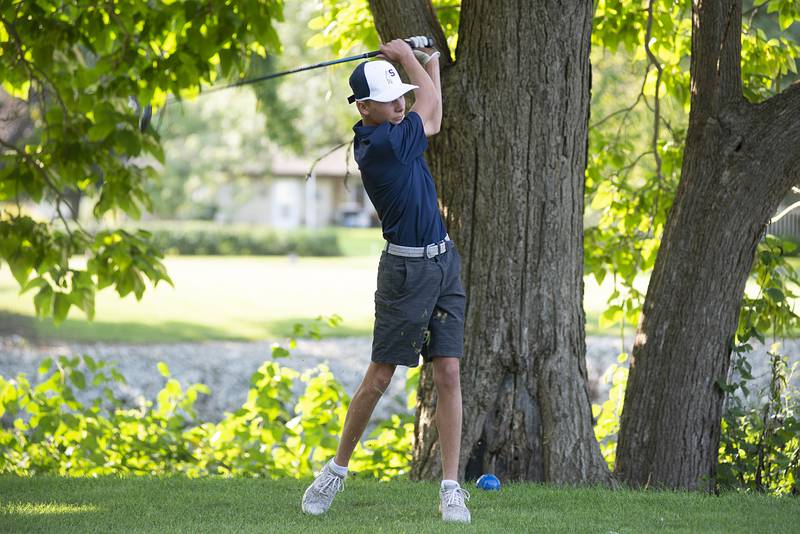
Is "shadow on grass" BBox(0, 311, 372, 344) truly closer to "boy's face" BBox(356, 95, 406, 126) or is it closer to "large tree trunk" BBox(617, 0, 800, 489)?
"large tree trunk" BBox(617, 0, 800, 489)

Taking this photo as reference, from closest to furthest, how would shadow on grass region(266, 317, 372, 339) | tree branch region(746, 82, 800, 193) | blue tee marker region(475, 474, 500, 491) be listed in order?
blue tee marker region(475, 474, 500, 491) < tree branch region(746, 82, 800, 193) < shadow on grass region(266, 317, 372, 339)

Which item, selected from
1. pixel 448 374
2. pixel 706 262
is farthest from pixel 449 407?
pixel 706 262

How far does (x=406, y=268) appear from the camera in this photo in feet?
13.6

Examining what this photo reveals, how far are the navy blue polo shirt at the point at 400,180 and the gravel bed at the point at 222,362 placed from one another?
7.42 meters

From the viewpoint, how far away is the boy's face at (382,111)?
4.09 m

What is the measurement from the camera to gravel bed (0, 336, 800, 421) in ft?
42.3

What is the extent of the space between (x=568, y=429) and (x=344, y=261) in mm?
29781

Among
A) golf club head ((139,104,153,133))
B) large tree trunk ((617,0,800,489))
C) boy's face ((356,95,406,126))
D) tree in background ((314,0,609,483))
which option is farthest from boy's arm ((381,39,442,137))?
golf club head ((139,104,153,133))

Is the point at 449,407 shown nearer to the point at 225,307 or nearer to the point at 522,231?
the point at 522,231

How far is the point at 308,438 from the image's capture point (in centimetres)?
677

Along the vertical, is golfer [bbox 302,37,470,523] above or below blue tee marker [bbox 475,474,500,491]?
above

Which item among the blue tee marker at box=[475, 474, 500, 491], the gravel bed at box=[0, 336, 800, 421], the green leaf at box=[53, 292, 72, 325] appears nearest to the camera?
the blue tee marker at box=[475, 474, 500, 491]

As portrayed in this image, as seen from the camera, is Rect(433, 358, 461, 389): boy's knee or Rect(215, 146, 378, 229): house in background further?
Rect(215, 146, 378, 229): house in background

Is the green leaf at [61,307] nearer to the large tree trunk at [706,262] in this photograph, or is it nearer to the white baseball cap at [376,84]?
the white baseball cap at [376,84]
